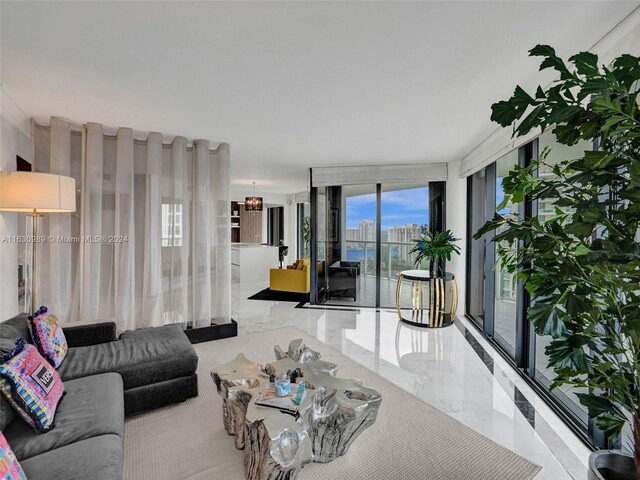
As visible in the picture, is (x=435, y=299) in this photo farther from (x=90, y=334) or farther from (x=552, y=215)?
(x=90, y=334)

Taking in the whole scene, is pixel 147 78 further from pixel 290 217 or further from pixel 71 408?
pixel 290 217

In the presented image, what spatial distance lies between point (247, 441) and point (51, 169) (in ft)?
11.2

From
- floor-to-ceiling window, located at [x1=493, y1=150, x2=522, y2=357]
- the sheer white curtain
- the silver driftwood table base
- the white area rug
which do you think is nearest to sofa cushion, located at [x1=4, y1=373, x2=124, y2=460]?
the white area rug

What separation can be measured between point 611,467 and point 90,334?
11.8ft

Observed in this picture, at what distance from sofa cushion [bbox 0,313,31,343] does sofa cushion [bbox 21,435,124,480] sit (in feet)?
3.48

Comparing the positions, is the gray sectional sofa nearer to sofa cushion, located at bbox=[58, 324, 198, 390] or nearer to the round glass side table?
sofa cushion, located at bbox=[58, 324, 198, 390]

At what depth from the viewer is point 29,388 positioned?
1600mm

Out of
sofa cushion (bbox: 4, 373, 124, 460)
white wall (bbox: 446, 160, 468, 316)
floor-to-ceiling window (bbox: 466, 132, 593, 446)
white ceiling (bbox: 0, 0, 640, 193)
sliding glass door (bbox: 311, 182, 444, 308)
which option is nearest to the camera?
sofa cushion (bbox: 4, 373, 124, 460)

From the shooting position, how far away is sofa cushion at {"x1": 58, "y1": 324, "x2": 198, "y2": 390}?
2283mm

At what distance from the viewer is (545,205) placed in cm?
278

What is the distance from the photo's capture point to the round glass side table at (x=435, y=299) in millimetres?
4465

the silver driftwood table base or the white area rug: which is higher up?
the silver driftwood table base

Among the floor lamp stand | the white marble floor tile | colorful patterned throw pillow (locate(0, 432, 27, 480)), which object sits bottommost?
the white marble floor tile

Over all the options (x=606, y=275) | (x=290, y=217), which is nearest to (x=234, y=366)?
(x=606, y=275)
